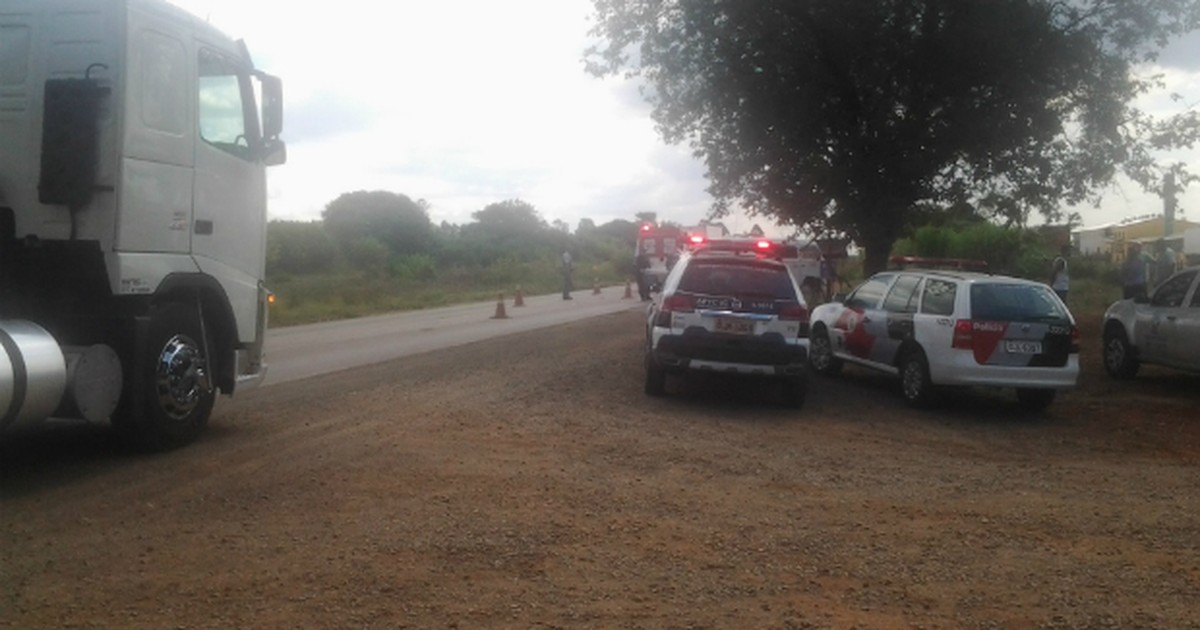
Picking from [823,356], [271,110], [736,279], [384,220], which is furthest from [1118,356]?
[384,220]

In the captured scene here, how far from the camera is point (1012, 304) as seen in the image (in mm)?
12461

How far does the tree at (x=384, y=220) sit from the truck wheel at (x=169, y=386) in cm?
6701

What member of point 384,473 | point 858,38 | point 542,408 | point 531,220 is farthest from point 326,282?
point 531,220

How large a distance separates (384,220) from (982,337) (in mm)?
69984

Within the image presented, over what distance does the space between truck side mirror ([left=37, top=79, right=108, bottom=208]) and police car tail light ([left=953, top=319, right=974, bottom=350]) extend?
856 centimetres

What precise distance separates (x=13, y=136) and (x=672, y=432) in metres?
5.72

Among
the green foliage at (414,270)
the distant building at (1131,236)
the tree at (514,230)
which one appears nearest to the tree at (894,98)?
the distant building at (1131,236)

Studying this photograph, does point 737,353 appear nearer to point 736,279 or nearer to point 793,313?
point 793,313

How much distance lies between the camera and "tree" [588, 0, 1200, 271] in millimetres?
19188

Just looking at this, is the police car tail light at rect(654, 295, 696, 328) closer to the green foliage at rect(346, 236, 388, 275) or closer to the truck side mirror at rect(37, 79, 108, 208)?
the truck side mirror at rect(37, 79, 108, 208)

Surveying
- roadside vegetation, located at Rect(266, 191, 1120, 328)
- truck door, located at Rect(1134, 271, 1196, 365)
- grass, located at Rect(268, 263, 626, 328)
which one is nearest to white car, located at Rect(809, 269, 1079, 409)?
truck door, located at Rect(1134, 271, 1196, 365)

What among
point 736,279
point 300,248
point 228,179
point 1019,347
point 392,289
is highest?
point 228,179

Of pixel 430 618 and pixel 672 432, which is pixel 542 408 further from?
pixel 430 618

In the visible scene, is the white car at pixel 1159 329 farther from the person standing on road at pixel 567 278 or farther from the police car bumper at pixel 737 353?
the person standing on road at pixel 567 278
